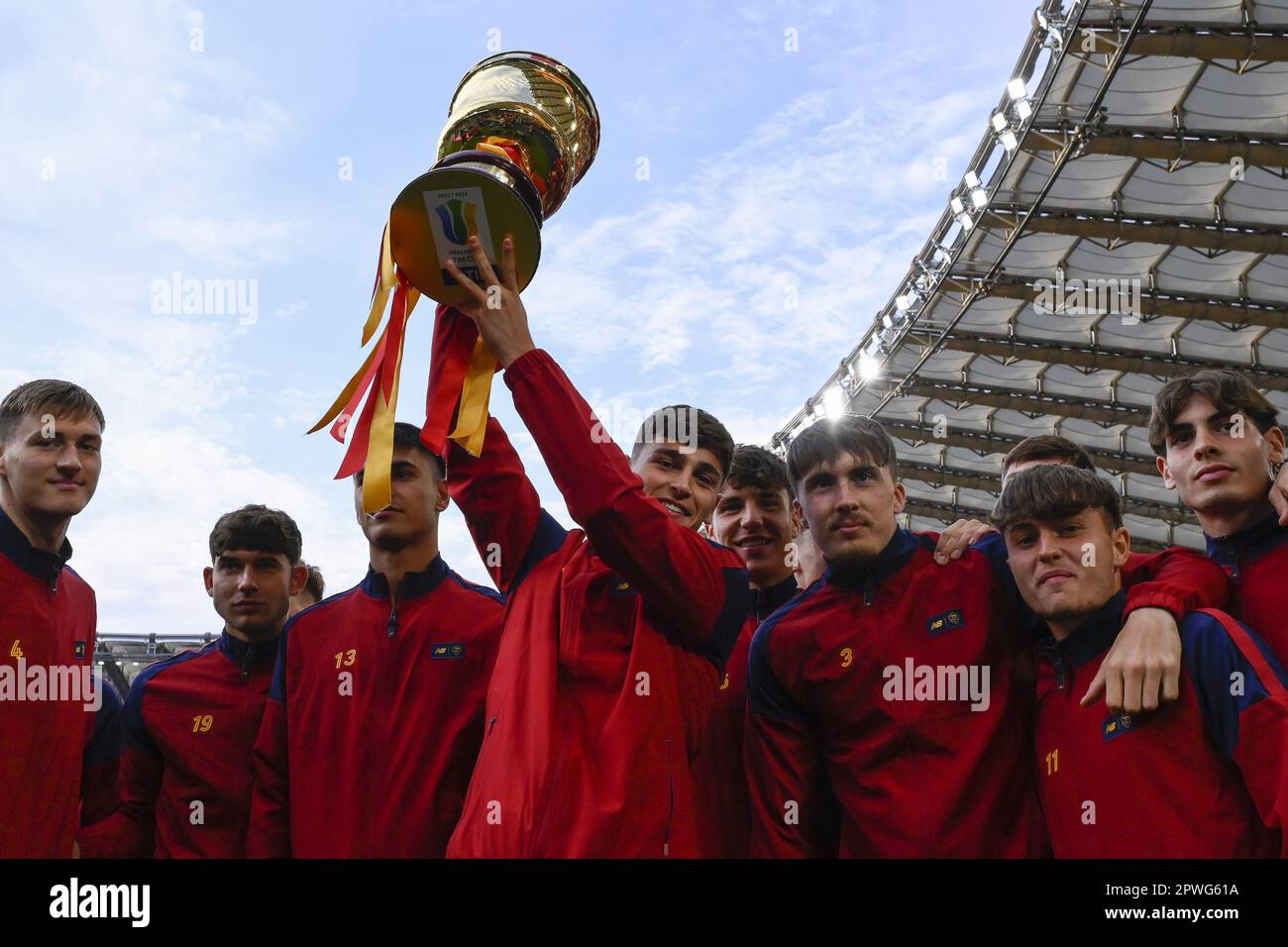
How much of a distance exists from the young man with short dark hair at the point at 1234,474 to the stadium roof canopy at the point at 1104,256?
949cm

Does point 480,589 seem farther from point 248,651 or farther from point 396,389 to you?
point 396,389

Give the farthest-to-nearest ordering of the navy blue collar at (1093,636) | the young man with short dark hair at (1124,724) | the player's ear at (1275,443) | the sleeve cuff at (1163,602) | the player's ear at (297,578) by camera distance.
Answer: the player's ear at (297,578) → the player's ear at (1275,443) → the navy blue collar at (1093,636) → the sleeve cuff at (1163,602) → the young man with short dark hair at (1124,724)

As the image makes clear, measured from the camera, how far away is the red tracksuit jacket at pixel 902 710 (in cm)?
292

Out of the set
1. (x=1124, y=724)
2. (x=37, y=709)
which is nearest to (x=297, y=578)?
(x=37, y=709)

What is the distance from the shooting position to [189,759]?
3873 millimetres

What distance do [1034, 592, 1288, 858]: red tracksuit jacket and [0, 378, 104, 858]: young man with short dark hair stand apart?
282 centimetres

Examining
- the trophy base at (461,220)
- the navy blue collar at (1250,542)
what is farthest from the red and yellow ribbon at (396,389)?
the navy blue collar at (1250,542)

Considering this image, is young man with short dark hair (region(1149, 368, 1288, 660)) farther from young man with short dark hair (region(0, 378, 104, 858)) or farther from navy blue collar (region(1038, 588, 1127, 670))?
young man with short dark hair (region(0, 378, 104, 858))

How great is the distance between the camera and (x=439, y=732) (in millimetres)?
3361

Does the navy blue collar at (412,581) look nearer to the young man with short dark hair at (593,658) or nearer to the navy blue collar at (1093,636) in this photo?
the young man with short dark hair at (593,658)

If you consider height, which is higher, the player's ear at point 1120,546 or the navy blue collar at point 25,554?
the navy blue collar at point 25,554

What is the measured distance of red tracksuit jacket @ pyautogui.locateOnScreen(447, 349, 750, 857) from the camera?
2303 mm

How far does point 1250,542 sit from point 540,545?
74.7 inches
